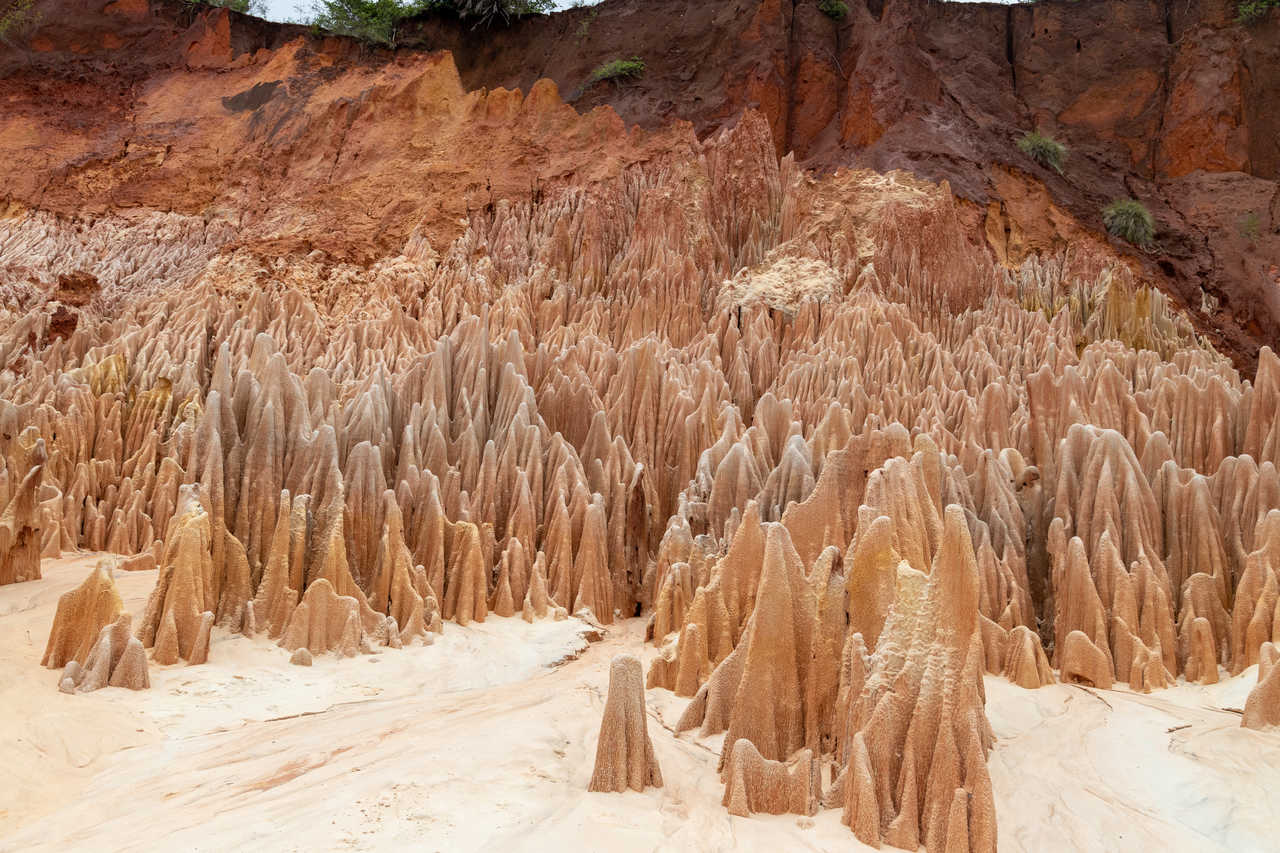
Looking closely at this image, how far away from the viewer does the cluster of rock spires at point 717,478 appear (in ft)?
18.7

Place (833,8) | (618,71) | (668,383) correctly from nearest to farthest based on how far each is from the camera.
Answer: (668,383) < (618,71) < (833,8)

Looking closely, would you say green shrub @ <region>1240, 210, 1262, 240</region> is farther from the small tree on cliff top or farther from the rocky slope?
the small tree on cliff top

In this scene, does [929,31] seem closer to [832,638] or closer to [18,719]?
[832,638]

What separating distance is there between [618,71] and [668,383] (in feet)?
40.1

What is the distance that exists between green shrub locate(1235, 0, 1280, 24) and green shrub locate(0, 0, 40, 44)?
29060mm

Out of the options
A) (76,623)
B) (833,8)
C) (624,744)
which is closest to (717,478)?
(624,744)

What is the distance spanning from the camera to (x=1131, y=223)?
1961 cm

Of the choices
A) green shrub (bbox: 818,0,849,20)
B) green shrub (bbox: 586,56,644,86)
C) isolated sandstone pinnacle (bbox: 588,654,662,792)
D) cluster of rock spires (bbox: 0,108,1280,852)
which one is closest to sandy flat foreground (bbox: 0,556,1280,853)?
isolated sandstone pinnacle (bbox: 588,654,662,792)

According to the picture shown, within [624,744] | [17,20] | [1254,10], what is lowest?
[624,744]

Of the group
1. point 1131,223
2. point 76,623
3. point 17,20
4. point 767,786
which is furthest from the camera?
point 17,20

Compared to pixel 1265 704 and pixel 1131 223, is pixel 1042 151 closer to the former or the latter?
pixel 1131 223

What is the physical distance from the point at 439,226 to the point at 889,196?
890 centimetres

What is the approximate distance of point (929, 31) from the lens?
75.7 feet

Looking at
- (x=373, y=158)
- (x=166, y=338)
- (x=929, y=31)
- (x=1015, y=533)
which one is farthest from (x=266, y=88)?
(x=1015, y=533)
